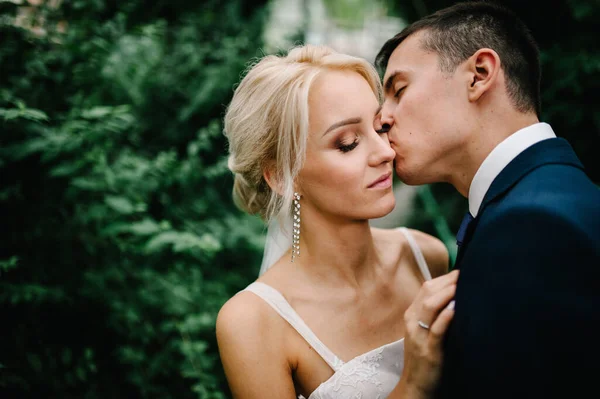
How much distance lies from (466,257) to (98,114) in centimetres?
232

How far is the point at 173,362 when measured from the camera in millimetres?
3111

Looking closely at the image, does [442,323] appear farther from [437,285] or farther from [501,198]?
[501,198]

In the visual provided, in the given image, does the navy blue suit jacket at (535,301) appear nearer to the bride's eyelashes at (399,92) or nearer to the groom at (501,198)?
the groom at (501,198)

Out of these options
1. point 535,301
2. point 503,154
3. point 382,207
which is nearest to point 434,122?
point 503,154

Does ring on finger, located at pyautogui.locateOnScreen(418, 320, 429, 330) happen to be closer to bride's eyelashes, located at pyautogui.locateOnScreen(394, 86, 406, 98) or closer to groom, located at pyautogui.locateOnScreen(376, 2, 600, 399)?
groom, located at pyautogui.locateOnScreen(376, 2, 600, 399)

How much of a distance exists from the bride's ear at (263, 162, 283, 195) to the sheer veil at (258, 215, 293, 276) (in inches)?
7.9

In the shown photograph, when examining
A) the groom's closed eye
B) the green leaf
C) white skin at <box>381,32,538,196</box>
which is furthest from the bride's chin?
the green leaf

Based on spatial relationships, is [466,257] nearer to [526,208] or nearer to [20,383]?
[526,208]

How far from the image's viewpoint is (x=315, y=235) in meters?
2.53

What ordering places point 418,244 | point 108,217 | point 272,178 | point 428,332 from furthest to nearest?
point 108,217
point 418,244
point 272,178
point 428,332

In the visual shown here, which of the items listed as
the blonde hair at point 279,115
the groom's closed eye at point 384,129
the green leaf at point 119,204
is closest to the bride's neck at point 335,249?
the blonde hair at point 279,115

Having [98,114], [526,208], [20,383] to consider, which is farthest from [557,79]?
[20,383]

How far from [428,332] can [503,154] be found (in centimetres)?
78

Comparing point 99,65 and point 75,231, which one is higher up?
point 99,65
